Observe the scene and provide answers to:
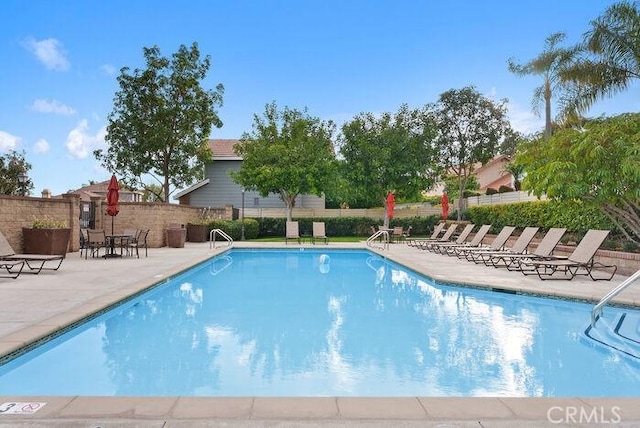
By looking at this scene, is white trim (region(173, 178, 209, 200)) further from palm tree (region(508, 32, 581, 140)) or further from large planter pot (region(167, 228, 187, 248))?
palm tree (region(508, 32, 581, 140))

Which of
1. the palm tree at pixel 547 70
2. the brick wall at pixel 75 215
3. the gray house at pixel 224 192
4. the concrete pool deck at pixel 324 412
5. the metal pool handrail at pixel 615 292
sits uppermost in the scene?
the palm tree at pixel 547 70

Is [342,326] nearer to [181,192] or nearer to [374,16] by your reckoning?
[374,16]

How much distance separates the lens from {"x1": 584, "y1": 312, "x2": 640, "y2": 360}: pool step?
5941mm

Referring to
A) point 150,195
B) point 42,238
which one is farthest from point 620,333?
point 150,195

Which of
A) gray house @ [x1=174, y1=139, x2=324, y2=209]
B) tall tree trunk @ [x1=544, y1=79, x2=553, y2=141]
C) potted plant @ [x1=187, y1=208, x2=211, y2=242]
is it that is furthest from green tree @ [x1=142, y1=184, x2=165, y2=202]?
tall tree trunk @ [x1=544, y1=79, x2=553, y2=141]

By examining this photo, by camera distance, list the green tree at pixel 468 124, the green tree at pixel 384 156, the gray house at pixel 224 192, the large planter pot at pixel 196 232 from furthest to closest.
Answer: the gray house at pixel 224 192
the green tree at pixel 468 124
the green tree at pixel 384 156
the large planter pot at pixel 196 232

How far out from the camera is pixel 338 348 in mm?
6066

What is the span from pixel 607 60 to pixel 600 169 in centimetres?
915

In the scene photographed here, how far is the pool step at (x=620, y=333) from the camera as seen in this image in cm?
594

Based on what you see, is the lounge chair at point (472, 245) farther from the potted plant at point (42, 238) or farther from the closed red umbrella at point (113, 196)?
the potted plant at point (42, 238)

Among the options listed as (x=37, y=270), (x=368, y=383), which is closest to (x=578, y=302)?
(x=368, y=383)

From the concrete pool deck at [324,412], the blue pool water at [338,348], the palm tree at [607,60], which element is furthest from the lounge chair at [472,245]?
the concrete pool deck at [324,412]

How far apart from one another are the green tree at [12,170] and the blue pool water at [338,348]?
3616cm

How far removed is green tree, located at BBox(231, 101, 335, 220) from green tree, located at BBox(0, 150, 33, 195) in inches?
856
